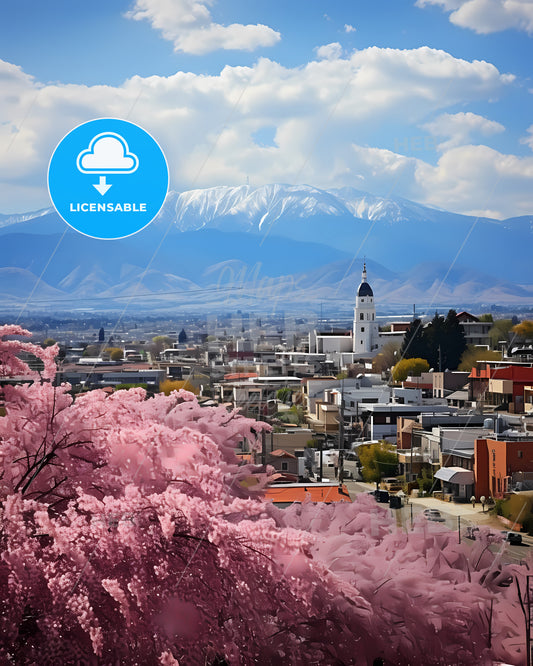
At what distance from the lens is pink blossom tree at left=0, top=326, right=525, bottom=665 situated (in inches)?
43.6

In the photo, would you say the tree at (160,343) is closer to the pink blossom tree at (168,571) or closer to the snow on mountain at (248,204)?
the pink blossom tree at (168,571)

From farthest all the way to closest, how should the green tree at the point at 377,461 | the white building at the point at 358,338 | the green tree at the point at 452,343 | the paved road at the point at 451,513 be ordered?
the white building at the point at 358,338 → the green tree at the point at 452,343 → the green tree at the point at 377,461 → the paved road at the point at 451,513

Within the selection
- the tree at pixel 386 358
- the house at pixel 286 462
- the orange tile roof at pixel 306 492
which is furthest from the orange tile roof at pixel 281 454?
the tree at pixel 386 358

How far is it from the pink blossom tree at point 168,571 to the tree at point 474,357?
8.35 meters

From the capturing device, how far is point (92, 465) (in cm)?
130

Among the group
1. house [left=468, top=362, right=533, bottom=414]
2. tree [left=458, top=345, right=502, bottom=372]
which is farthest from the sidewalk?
tree [left=458, top=345, right=502, bottom=372]

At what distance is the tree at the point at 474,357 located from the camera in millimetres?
9953

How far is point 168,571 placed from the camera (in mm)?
1141

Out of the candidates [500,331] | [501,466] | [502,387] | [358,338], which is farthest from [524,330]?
[501,466]

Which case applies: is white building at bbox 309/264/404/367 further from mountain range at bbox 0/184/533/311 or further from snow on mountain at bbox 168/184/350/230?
snow on mountain at bbox 168/184/350/230

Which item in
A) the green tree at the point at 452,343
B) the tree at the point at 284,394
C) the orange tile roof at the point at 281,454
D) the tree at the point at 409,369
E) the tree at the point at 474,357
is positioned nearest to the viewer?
the orange tile roof at the point at 281,454

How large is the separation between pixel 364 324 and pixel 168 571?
1684cm

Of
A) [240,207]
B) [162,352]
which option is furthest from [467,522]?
[240,207]

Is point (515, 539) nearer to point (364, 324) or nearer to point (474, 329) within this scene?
point (474, 329)
